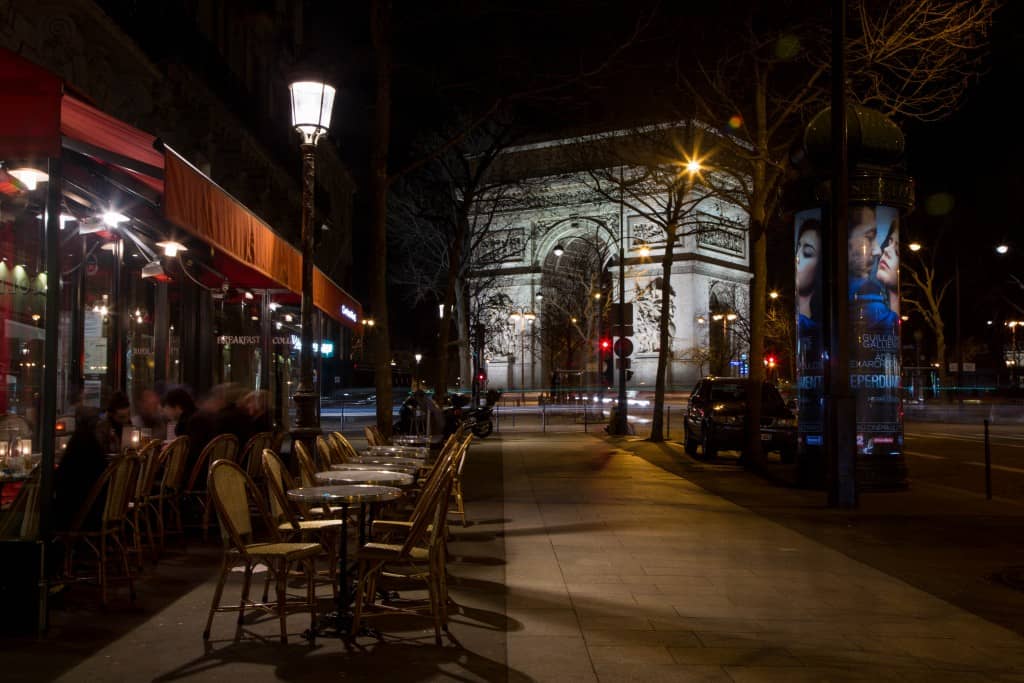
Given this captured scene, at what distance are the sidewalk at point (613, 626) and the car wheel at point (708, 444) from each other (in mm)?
10247

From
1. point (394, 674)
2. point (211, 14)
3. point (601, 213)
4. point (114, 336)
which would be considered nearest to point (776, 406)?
point (114, 336)

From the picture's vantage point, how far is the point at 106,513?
7117mm

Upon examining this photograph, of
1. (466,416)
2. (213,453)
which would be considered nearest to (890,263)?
(213,453)

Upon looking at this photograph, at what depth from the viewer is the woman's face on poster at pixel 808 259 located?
15.1m

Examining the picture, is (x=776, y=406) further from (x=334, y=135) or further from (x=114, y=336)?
(x=334, y=135)

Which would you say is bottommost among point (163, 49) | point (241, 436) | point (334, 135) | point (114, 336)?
point (241, 436)

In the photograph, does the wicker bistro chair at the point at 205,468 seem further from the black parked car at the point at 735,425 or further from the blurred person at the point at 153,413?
the black parked car at the point at 735,425

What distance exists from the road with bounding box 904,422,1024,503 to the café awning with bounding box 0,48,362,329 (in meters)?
11.9

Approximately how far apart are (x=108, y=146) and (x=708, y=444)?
54.8 feet

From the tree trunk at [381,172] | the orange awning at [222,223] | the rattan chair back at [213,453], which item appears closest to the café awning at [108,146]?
the orange awning at [222,223]

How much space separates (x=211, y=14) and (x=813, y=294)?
1460cm

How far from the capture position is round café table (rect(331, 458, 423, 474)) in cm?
921

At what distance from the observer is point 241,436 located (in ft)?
37.1

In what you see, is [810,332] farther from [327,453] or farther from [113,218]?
→ [113,218]
